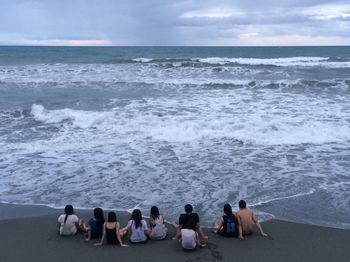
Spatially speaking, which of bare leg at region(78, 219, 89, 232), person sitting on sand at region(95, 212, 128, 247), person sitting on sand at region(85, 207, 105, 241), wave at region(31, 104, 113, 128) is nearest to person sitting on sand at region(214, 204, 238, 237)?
person sitting on sand at region(95, 212, 128, 247)

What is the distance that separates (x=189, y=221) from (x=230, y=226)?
2.14ft

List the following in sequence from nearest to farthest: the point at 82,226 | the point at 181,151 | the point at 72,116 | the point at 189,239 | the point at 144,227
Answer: the point at 189,239 < the point at 144,227 < the point at 82,226 < the point at 181,151 < the point at 72,116

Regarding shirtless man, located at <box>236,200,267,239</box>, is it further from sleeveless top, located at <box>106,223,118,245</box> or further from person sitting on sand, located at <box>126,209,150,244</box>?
sleeveless top, located at <box>106,223,118,245</box>

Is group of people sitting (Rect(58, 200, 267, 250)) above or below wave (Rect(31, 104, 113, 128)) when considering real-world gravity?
below

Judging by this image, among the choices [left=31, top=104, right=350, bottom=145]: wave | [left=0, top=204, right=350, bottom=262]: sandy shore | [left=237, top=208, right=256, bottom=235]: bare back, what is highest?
[left=31, top=104, right=350, bottom=145]: wave

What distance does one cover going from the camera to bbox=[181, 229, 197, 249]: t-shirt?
607cm

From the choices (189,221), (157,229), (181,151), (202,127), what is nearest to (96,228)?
(157,229)

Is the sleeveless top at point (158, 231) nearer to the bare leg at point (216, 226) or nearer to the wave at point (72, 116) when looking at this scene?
the bare leg at point (216, 226)

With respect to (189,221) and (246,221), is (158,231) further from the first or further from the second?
(246,221)

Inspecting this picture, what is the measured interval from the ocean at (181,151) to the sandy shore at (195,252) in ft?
2.11

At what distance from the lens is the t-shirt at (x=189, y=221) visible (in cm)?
638

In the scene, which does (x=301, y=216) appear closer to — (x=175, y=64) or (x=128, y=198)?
(x=128, y=198)

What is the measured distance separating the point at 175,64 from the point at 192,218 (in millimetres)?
35495

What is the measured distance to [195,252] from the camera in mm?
6094
